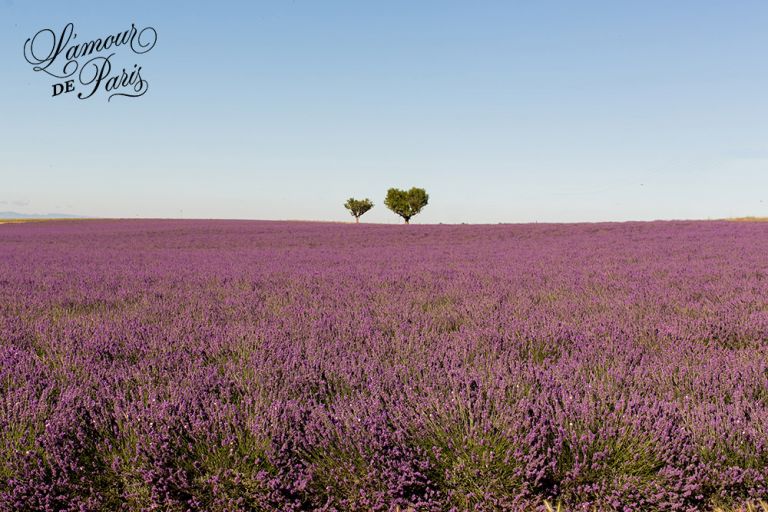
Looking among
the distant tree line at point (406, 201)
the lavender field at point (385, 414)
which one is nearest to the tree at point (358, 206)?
the distant tree line at point (406, 201)

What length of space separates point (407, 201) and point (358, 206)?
7346 mm

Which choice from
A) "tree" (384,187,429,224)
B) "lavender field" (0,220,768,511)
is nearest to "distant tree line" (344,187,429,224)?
"tree" (384,187,429,224)

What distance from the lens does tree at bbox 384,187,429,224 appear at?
57938mm

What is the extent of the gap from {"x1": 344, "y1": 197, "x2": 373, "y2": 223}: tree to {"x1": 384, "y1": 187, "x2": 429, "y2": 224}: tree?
4.24 metres

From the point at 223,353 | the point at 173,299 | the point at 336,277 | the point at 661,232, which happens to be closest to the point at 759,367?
the point at 223,353

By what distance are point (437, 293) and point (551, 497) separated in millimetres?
3637

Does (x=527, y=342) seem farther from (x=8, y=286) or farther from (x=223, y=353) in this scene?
(x=8, y=286)

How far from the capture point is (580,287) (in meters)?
5.55

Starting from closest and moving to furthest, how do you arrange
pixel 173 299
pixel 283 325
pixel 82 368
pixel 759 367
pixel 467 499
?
pixel 467 499 < pixel 759 367 < pixel 82 368 < pixel 283 325 < pixel 173 299

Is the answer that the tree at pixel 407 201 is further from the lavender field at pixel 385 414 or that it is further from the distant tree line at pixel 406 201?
the lavender field at pixel 385 414

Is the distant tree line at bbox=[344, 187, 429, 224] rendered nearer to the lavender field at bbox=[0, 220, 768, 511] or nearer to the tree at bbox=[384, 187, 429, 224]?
the tree at bbox=[384, 187, 429, 224]

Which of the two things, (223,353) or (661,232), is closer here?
(223,353)

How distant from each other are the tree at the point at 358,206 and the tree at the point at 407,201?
4244mm

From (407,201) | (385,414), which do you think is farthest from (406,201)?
(385,414)
